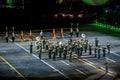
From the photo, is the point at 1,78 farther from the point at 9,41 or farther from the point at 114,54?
the point at 9,41

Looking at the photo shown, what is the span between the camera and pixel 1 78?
2881 cm

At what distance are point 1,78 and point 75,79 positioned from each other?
5.62m

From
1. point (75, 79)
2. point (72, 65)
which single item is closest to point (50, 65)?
point (72, 65)

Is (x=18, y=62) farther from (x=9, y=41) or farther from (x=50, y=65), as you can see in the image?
(x=9, y=41)

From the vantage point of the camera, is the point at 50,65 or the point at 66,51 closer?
the point at 50,65

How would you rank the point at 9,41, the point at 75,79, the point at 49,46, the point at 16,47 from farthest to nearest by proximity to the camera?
the point at 9,41, the point at 16,47, the point at 49,46, the point at 75,79

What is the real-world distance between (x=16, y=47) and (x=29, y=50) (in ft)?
8.16

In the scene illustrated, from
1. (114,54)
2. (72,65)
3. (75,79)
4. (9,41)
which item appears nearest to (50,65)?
(72,65)

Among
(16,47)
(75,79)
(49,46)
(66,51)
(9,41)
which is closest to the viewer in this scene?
(75,79)

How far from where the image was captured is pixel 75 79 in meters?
28.4

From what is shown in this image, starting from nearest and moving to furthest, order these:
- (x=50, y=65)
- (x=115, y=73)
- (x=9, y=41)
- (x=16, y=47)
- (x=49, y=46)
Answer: (x=115, y=73)
(x=50, y=65)
(x=49, y=46)
(x=16, y=47)
(x=9, y=41)

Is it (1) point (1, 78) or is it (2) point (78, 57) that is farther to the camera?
(2) point (78, 57)

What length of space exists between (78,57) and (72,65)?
3.12 m

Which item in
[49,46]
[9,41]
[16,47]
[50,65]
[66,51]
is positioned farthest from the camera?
[9,41]
